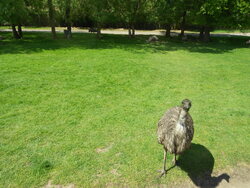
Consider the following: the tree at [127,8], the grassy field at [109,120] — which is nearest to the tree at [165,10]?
the tree at [127,8]

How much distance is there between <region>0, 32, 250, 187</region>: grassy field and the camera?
5.06 metres

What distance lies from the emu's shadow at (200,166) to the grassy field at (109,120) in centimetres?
3

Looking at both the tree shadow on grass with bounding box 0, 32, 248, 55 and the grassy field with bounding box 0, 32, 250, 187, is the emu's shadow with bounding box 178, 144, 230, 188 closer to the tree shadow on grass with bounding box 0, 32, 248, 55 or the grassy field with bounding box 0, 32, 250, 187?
the grassy field with bounding box 0, 32, 250, 187

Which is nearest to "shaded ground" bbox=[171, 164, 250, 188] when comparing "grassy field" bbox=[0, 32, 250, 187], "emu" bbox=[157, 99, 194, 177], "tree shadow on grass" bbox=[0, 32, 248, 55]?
"grassy field" bbox=[0, 32, 250, 187]

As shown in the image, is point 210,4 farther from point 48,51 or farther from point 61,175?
point 61,175

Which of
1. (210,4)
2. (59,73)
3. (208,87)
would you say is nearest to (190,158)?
(208,87)

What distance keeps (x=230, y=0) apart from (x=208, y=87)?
54.2 feet

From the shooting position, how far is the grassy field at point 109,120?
5.06 metres

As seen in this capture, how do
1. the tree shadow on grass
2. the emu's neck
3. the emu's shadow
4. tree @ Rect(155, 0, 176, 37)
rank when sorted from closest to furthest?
the emu's neck → the emu's shadow → the tree shadow on grass → tree @ Rect(155, 0, 176, 37)

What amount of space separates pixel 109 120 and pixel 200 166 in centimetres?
344

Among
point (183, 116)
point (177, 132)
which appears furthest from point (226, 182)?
point (183, 116)

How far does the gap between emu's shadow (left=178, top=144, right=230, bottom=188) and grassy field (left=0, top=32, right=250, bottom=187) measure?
0.03m

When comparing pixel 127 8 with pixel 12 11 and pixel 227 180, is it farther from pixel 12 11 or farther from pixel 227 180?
pixel 227 180

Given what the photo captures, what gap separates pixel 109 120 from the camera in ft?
23.7
